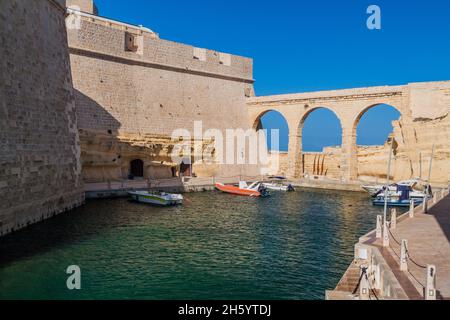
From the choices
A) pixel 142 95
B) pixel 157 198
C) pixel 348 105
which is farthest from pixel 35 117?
pixel 348 105

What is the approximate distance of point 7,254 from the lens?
1070 cm

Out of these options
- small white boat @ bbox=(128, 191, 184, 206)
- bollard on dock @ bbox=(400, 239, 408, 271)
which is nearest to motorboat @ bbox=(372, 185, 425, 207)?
small white boat @ bbox=(128, 191, 184, 206)

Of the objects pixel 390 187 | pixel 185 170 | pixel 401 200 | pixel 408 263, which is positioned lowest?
pixel 401 200

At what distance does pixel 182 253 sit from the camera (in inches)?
462

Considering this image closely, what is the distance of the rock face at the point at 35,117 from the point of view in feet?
40.5

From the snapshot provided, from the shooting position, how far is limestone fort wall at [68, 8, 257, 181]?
25766 millimetres

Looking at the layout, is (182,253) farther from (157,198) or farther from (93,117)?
(93,117)

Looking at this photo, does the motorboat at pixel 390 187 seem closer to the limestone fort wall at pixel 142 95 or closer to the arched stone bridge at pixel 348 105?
the arched stone bridge at pixel 348 105

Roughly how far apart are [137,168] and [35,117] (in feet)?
47.9

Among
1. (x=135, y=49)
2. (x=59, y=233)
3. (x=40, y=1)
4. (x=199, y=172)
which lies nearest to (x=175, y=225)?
(x=59, y=233)

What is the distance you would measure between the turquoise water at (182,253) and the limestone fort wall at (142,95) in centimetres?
759

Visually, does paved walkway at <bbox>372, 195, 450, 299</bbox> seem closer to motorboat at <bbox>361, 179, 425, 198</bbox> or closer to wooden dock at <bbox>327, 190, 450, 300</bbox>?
wooden dock at <bbox>327, 190, 450, 300</bbox>

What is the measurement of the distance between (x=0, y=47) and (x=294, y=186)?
23.4 metres

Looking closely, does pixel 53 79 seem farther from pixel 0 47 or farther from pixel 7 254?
pixel 7 254
